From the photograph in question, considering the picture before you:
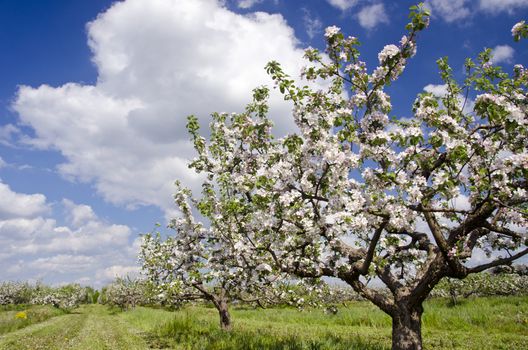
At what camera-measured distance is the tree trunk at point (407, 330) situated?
10523 millimetres

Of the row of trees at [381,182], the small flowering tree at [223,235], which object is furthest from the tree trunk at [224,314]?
the row of trees at [381,182]

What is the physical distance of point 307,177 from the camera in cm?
936

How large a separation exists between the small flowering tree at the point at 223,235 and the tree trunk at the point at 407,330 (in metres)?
3.63

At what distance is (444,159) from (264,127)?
5496 mm

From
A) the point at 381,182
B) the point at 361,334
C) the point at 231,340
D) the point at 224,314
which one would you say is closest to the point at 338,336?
the point at 361,334

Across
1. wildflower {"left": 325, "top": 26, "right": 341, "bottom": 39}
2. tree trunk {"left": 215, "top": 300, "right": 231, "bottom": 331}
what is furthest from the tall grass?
wildflower {"left": 325, "top": 26, "right": 341, "bottom": 39}

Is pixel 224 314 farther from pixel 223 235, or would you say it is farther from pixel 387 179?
pixel 387 179

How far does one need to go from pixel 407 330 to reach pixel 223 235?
6.47 m

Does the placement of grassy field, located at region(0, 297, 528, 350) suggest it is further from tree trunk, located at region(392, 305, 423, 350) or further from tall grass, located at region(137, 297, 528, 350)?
tree trunk, located at region(392, 305, 423, 350)

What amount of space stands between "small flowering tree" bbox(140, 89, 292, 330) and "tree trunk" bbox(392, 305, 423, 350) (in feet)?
11.9

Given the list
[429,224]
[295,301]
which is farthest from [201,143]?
[429,224]

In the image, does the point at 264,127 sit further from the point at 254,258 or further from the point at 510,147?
the point at 510,147

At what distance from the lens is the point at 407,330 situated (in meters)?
10.6

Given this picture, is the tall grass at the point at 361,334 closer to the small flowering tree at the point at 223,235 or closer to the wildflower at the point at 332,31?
the small flowering tree at the point at 223,235
